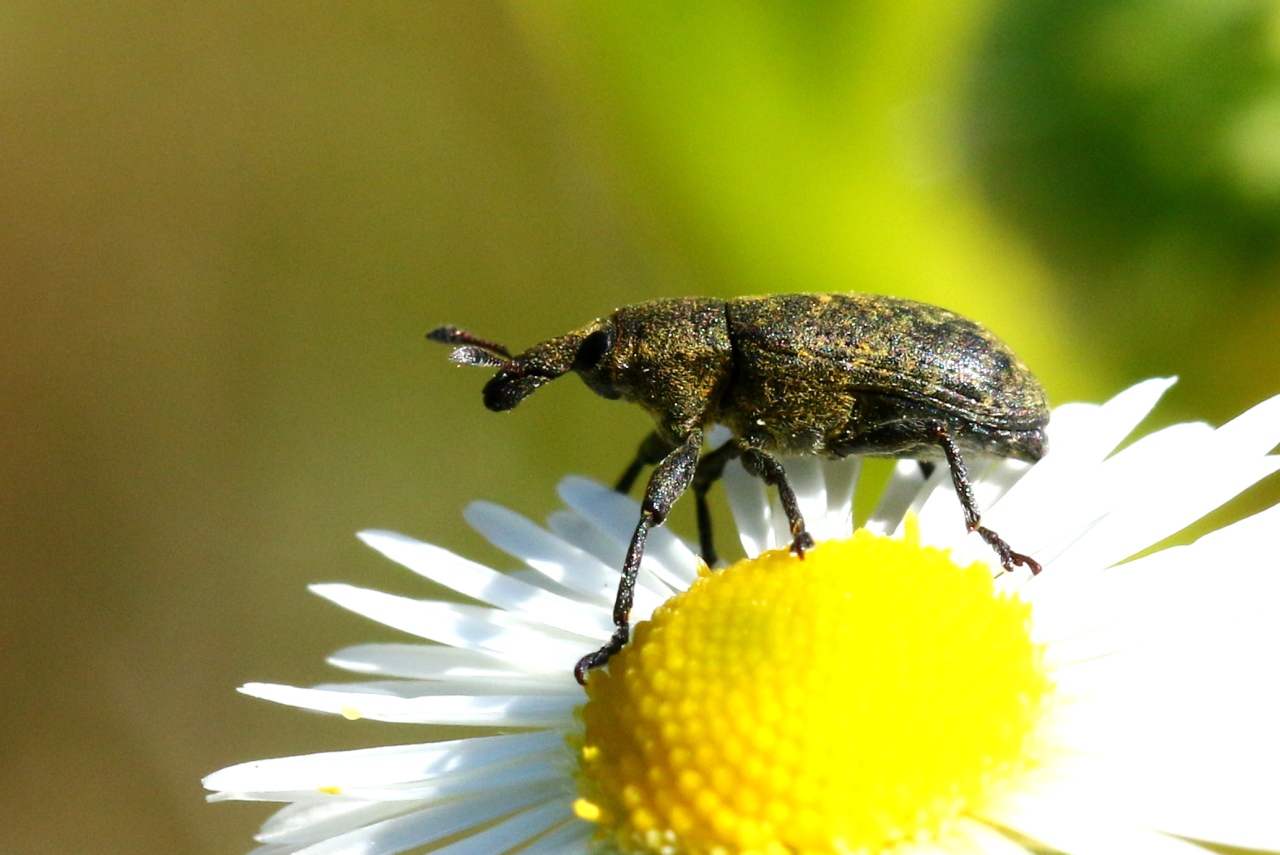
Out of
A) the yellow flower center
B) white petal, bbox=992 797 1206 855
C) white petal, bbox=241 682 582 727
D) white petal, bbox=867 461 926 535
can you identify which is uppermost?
white petal, bbox=867 461 926 535

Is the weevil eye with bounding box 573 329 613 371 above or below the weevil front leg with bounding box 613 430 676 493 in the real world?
above

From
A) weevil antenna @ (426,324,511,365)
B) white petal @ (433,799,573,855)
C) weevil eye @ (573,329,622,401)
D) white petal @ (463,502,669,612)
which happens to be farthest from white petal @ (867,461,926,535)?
weevil antenna @ (426,324,511,365)

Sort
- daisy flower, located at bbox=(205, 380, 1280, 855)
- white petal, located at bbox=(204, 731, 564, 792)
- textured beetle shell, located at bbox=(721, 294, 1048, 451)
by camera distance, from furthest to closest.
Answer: textured beetle shell, located at bbox=(721, 294, 1048, 451) → white petal, located at bbox=(204, 731, 564, 792) → daisy flower, located at bbox=(205, 380, 1280, 855)

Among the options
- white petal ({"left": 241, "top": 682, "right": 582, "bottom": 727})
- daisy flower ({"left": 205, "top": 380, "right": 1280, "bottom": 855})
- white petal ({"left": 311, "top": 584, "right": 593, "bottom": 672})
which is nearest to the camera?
daisy flower ({"left": 205, "top": 380, "right": 1280, "bottom": 855})

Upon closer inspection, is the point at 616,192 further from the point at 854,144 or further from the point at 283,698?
the point at 283,698

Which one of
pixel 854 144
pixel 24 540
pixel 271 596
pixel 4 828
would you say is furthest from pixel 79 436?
pixel 854 144

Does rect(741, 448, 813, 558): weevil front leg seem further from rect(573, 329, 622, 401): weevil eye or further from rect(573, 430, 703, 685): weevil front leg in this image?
rect(573, 329, 622, 401): weevil eye

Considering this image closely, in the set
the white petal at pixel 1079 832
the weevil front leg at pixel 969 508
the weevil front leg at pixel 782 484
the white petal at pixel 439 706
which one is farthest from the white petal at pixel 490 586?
the white petal at pixel 1079 832
